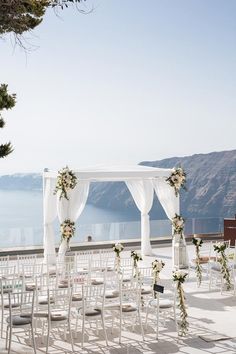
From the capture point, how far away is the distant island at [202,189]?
8981cm

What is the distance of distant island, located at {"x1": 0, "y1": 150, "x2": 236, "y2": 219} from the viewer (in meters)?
89.8

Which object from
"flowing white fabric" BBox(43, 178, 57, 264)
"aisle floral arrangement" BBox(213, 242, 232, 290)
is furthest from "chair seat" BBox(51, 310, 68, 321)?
"flowing white fabric" BBox(43, 178, 57, 264)

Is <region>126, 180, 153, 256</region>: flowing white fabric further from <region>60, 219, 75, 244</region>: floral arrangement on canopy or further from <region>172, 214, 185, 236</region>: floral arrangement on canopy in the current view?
<region>60, 219, 75, 244</region>: floral arrangement on canopy

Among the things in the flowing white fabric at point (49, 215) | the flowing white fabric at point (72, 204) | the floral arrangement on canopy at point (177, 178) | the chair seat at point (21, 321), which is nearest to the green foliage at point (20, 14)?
the chair seat at point (21, 321)

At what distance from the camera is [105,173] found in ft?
46.5

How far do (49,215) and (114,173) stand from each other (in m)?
2.08

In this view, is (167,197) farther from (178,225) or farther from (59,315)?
(59,315)

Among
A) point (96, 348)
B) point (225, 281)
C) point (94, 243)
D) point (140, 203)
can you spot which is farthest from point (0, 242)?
point (96, 348)

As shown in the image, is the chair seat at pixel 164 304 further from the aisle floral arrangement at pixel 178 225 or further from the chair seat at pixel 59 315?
the aisle floral arrangement at pixel 178 225

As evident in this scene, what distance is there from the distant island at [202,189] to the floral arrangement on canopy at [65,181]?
73656 millimetres

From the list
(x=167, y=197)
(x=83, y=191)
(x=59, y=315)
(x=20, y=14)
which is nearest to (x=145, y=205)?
(x=167, y=197)

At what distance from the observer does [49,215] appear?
1475cm

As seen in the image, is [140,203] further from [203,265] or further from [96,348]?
[96,348]

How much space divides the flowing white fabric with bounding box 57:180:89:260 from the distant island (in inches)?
2875
